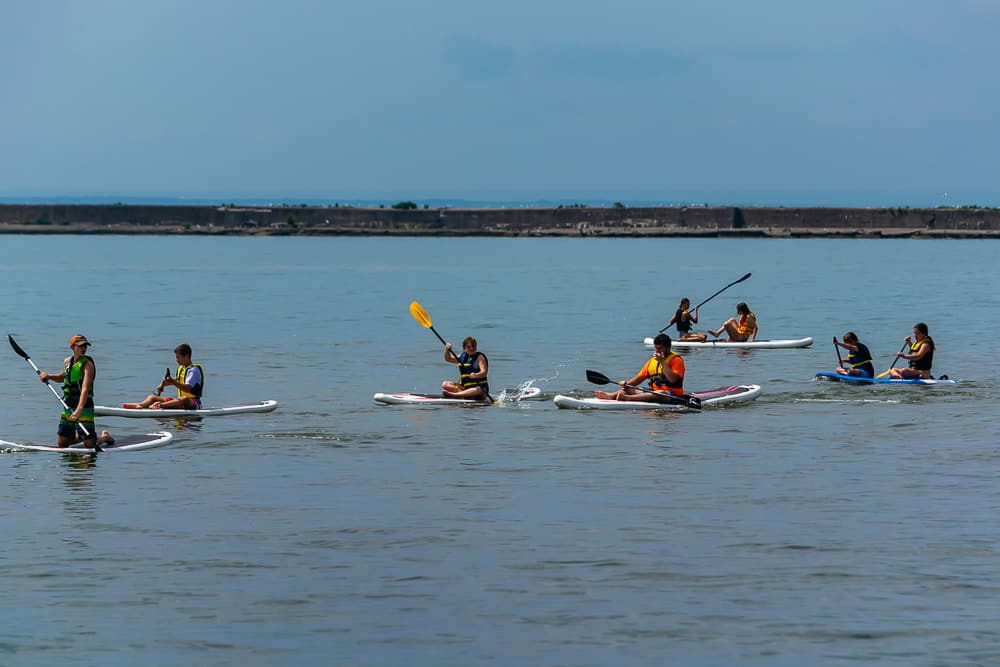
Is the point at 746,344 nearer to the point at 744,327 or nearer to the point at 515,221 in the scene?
the point at 744,327

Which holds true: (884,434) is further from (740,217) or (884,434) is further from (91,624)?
(740,217)

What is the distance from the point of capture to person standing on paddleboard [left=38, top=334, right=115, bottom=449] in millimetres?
19078

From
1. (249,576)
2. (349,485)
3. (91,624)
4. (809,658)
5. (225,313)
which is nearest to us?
(809,658)

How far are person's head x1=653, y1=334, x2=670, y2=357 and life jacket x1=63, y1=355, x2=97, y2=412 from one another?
28.5ft

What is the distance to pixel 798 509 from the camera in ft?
56.4

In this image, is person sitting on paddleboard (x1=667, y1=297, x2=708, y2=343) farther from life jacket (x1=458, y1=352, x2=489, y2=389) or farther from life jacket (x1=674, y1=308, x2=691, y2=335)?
life jacket (x1=458, y1=352, x2=489, y2=389)

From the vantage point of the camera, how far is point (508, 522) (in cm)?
1647

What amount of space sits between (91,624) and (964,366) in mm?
25174

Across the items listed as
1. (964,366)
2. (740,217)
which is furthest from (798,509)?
(740,217)

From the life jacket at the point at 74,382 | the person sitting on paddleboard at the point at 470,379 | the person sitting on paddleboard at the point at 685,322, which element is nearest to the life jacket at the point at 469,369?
the person sitting on paddleboard at the point at 470,379

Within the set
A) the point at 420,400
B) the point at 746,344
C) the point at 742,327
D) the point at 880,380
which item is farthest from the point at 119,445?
the point at 742,327

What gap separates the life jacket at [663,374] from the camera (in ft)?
82.1

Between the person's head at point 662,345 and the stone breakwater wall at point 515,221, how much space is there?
86.9 meters

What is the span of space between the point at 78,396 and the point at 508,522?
6172mm
